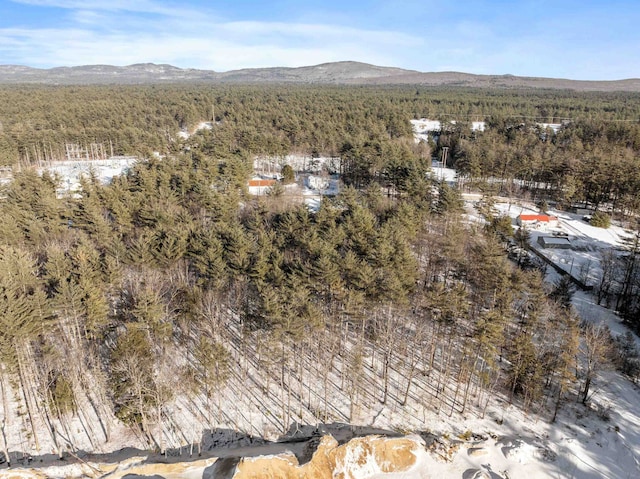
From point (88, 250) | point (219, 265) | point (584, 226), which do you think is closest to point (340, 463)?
point (219, 265)

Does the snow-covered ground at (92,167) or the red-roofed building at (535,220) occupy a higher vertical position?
the snow-covered ground at (92,167)

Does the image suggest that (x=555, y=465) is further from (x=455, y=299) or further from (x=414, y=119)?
(x=414, y=119)

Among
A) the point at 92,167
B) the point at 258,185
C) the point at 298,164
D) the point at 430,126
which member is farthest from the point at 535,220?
the point at 92,167

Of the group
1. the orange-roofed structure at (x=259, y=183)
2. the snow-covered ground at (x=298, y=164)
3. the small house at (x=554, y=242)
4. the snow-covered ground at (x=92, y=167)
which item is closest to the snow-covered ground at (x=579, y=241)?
the small house at (x=554, y=242)

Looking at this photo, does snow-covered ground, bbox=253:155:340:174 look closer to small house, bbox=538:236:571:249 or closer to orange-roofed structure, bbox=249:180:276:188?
orange-roofed structure, bbox=249:180:276:188

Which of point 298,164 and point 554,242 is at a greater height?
point 298,164

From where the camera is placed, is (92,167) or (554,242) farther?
(92,167)

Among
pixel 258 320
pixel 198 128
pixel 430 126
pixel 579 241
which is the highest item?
pixel 430 126

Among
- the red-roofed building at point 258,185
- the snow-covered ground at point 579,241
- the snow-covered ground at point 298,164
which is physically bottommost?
the snow-covered ground at point 579,241

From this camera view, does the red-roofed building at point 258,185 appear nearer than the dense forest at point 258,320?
No

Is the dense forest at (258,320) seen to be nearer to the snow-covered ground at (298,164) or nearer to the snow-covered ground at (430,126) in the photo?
the snow-covered ground at (298,164)

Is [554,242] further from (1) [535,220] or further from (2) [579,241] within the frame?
(1) [535,220]

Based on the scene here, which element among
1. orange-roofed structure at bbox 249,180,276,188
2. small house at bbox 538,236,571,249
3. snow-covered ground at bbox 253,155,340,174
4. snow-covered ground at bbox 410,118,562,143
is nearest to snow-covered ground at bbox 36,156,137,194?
orange-roofed structure at bbox 249,180,276,188
